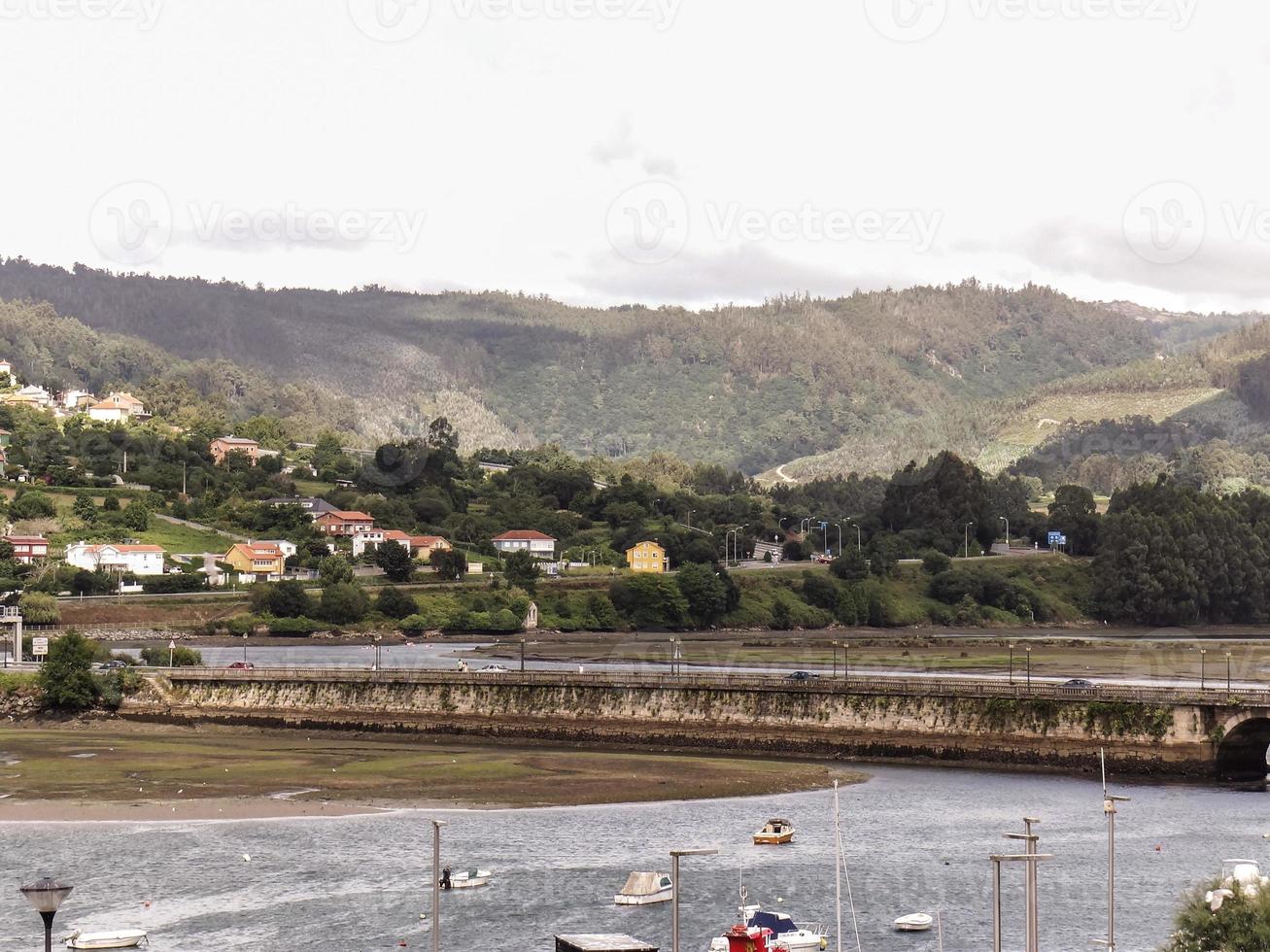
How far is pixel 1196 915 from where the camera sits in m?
38.2

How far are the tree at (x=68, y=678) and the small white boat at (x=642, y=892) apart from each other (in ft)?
228

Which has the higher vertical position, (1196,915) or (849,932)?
(1196,915)

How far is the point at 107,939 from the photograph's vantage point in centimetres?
5547

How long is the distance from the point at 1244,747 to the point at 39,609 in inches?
5083

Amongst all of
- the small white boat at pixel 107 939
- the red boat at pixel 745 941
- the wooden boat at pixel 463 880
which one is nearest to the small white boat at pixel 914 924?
the wooden boat at pixel 463 880

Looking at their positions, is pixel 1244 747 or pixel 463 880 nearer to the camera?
pixel 463 880

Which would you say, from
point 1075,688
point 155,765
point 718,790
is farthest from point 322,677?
point 1075,688

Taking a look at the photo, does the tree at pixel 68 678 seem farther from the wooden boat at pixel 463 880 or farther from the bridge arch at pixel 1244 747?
the bridge arch at pixel 1244 747

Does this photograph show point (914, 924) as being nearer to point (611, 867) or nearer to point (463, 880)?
point (611, 867)

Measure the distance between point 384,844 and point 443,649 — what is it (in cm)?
10928

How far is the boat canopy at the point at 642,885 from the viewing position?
6272 centimetres

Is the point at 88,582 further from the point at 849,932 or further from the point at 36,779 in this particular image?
the point at 849,932

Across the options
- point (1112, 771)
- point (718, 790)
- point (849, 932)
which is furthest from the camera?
point (1112, 771)

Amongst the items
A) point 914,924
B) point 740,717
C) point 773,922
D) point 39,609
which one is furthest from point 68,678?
point 914,924
